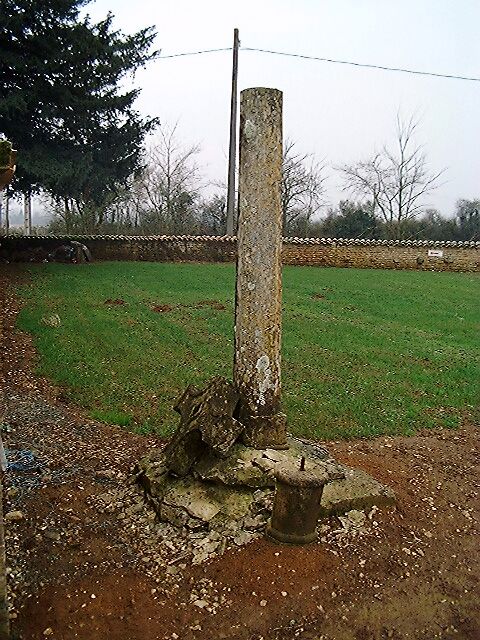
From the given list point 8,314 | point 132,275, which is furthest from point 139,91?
point 8,314

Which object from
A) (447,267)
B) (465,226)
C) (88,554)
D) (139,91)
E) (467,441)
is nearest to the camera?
(88,554)

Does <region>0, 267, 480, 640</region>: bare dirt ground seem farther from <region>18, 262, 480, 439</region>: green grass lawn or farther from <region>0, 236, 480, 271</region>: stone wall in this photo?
<region>0, 236, 480, 271</region>: stone wall

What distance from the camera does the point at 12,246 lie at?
1905 cm

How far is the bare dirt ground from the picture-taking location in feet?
11.1

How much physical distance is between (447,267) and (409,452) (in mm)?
19162

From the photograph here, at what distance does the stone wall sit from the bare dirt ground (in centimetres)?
1693

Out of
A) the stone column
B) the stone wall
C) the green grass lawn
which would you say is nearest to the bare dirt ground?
the stone column

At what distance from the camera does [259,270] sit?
456 centimetres

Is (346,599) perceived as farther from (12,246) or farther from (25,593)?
(12,246)

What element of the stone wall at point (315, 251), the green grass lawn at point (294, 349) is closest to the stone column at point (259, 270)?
the green grass lawn at point (294, 349)

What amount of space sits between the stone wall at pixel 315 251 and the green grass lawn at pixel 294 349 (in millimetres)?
4789

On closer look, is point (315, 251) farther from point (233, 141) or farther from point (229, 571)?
point (229, 571)

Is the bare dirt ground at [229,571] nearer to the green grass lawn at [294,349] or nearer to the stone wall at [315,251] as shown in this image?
the green grass lawn at [294,349]

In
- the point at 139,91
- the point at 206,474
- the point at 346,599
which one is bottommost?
the point at 346,599
